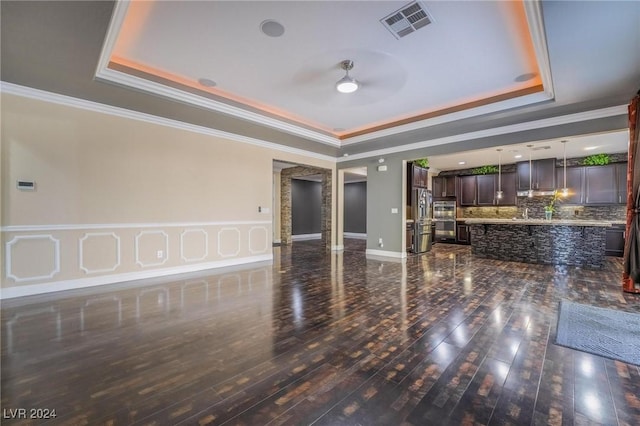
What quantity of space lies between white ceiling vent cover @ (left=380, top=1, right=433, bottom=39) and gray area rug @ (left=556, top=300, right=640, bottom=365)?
10.6 ft

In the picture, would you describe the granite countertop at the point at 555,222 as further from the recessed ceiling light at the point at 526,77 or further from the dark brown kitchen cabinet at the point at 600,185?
the recessed ceiling light at the point at 526,77

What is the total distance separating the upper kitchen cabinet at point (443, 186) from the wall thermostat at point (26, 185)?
10651mm

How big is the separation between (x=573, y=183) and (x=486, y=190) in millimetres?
2180

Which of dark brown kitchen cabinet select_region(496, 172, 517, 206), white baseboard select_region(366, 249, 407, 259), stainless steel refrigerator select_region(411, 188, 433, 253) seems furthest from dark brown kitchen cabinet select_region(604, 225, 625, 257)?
white baseboard select_region(366, 249, 407, 259)

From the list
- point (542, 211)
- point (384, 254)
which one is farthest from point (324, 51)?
point (542, 211)

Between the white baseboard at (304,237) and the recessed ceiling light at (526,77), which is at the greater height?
the recessed ceiling light at (526,77)

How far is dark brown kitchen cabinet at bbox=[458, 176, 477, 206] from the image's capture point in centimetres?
973

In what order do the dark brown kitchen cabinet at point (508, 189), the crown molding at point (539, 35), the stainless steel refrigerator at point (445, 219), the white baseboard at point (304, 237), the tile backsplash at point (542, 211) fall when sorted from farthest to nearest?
the white baseboard at point (304, 237)
the stainless steel refrigerator at point (445, 219)
the dark brown kitchen cabinet at point (508, 189)
the tile backsplash at point (542, 211)
the crown molding at point (539, 35)

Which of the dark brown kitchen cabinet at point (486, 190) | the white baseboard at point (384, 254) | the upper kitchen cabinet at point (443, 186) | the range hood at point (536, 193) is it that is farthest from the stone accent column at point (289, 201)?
the range hood at point (536, 193)

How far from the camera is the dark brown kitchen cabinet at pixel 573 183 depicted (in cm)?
800

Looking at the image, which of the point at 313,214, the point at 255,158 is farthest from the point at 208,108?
the point at 313,214

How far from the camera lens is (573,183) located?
811 centimetres

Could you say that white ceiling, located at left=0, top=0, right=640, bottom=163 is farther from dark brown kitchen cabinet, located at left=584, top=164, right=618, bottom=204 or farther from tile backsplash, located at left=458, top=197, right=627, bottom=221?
tile backsplash, located at left=458, top=197, right=627, bottom=221

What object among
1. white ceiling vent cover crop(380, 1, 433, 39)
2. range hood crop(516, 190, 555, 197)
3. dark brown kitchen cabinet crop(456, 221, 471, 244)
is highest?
white ceiling vent cover crop(380, 1, 433, 39)
